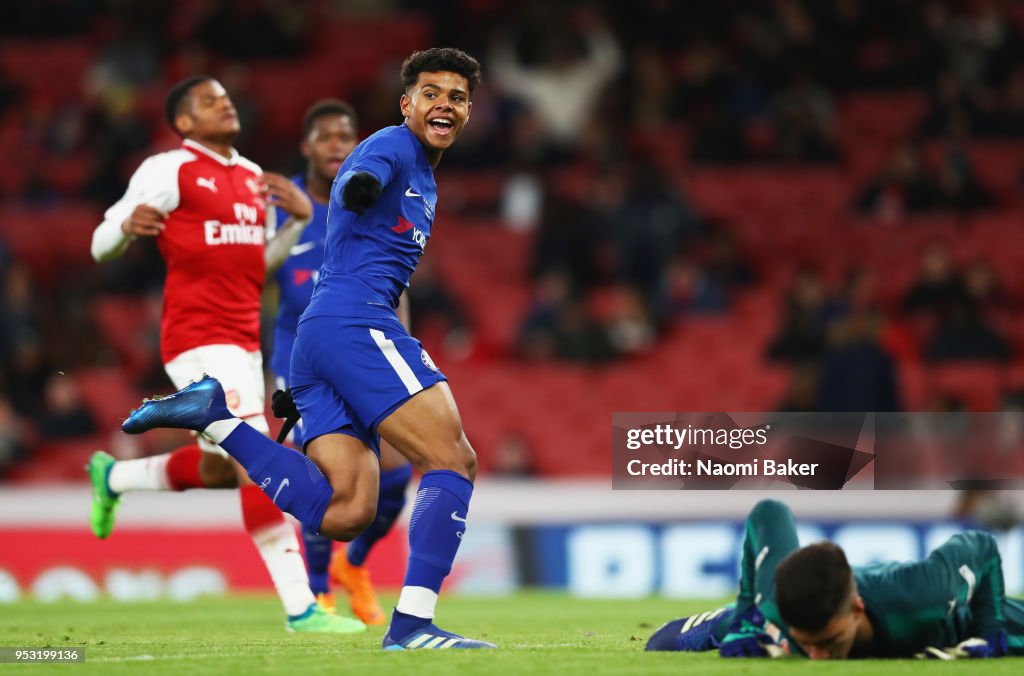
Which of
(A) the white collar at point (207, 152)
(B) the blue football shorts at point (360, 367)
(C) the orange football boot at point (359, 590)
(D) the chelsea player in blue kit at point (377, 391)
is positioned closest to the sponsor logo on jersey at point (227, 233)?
(A) the white collar at point (207, 152)

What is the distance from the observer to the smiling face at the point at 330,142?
8.41m

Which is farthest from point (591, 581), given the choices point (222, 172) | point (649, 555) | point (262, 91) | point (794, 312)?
point (262, 91)

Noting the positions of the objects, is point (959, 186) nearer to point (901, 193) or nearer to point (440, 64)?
point (901, 193)

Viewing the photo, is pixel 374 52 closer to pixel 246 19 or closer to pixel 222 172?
pixel 246 19

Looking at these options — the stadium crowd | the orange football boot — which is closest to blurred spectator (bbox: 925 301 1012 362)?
the stadium crowd

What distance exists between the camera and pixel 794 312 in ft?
48.1

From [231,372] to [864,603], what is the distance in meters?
3.50

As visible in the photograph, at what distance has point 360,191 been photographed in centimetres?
547

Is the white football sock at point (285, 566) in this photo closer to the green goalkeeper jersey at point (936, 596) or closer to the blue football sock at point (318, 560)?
the blue football sock at point (318, 560)

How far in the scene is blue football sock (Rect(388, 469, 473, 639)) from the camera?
5.65 metres

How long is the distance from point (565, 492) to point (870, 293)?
13.1 ft

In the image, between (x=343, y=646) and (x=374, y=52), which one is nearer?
(x=343, y=646)

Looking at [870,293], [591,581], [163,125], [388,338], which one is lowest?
[591,581]

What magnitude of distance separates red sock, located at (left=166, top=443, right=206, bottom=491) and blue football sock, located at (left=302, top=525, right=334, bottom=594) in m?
0.76
